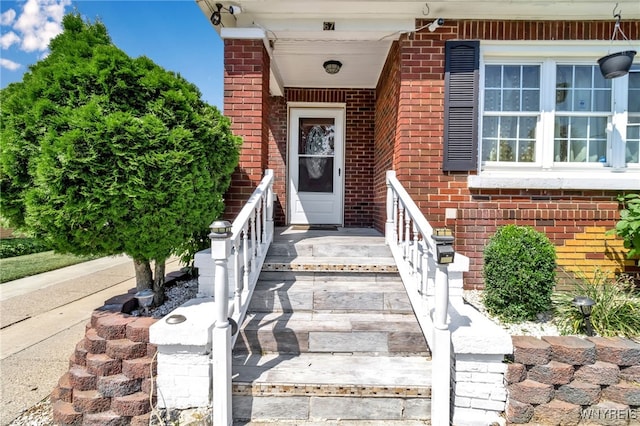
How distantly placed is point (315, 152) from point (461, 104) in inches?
110

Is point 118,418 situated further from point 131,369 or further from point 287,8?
point 287,8

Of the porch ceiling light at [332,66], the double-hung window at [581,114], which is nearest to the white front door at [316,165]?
the porch ceiling light at [332,66]

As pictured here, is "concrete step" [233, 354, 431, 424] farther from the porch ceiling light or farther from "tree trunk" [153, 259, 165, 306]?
the porch ceiling light

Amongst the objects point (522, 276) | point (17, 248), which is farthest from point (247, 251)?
point (17, 248)

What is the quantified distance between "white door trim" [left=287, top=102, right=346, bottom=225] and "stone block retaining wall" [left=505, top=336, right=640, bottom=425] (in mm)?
3895

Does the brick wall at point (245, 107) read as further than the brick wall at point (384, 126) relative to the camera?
No

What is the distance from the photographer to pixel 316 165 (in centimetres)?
604

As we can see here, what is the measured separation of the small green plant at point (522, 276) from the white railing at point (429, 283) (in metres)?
0.35

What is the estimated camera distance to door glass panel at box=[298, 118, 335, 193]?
19.7 feet

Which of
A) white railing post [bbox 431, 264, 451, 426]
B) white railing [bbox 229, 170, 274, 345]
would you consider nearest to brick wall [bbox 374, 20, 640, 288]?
white railing [bbox 229, 170, 274, 345]

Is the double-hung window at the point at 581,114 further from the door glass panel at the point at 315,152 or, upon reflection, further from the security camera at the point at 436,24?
the door glass panel at the point at 315,152

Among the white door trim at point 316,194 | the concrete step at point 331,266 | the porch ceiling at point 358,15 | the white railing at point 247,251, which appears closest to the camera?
the white railing at point 247,251

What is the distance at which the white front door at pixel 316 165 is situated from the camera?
19.6ft

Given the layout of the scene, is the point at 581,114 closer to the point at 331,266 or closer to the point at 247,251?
the point at 331,266
